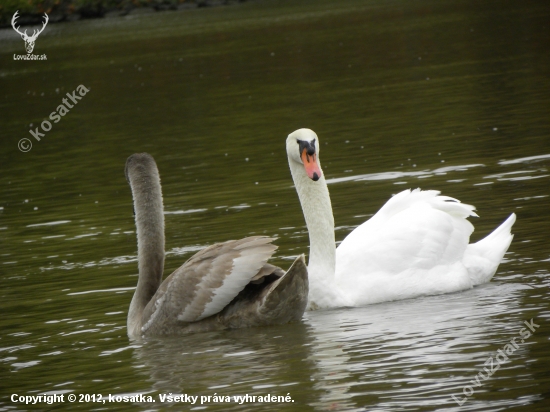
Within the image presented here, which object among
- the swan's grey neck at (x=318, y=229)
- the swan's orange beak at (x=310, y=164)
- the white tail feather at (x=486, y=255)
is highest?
the swan's orange beak at (x=310, y=164)

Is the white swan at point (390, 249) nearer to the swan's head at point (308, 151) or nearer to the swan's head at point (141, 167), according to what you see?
the swan's head at point (308, 151)

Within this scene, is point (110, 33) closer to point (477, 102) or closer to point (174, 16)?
point (174, 16)

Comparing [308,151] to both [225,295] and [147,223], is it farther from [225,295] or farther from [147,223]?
[147,223]

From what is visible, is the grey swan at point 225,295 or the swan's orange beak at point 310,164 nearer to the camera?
the grey swan at point 225,295

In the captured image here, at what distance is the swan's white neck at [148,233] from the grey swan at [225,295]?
0.36ft

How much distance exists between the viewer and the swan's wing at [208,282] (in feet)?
26.9

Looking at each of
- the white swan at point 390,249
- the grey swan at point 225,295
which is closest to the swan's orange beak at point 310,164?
the white swan at point 390,249

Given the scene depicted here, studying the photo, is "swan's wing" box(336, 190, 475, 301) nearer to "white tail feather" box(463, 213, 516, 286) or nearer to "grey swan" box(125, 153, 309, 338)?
"white tail feather" box(463, 213, 516, 286)

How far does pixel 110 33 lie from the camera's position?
61031mm

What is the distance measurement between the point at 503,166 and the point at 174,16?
58247mm

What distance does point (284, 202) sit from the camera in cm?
1316

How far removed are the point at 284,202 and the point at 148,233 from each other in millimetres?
3985

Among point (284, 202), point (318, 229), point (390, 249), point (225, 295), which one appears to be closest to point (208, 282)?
point (225, 295)

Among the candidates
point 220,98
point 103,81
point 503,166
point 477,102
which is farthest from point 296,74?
point 503,166
